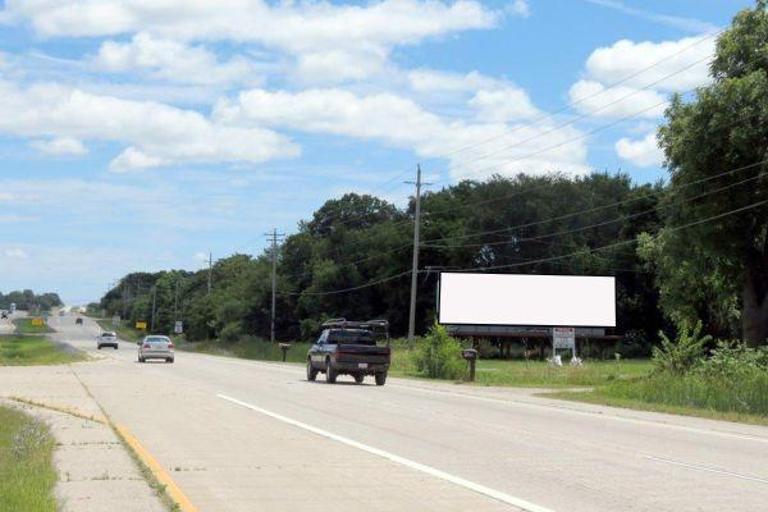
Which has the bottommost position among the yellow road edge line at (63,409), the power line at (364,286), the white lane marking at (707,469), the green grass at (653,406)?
the white lane marking at (707,469)

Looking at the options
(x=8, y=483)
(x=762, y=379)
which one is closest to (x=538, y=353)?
(x=762, y=379)

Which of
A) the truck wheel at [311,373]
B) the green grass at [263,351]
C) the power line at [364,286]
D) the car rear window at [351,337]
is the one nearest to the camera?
the car rear window at [351,337]

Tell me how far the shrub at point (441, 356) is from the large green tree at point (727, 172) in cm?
1075

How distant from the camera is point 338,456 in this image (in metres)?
13.9

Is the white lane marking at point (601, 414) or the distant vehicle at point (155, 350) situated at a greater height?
the distant vehicle at point (155, 350)

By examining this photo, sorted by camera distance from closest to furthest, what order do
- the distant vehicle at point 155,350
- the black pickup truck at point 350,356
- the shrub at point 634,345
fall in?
the black pickup truck at point 350,356 → the distant vehicle at point 155,350 → the shrub at point 634,345

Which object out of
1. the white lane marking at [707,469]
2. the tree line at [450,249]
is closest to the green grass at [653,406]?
the white lane marking at [707,469]

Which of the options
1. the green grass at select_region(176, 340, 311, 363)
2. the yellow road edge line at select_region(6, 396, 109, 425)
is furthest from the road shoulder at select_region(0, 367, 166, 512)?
the green grass at select_region(176, 340, 311, 363)

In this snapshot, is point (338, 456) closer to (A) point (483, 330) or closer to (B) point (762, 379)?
(B) point (762, 379)

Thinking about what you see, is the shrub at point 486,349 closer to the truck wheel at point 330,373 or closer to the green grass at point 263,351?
→ the green grass at point 263,351

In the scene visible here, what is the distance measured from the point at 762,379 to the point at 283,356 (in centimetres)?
5352

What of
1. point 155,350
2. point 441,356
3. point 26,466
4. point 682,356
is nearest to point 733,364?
point 682,356

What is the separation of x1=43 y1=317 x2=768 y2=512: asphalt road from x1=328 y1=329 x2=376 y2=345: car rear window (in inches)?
392

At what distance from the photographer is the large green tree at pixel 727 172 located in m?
38.8
